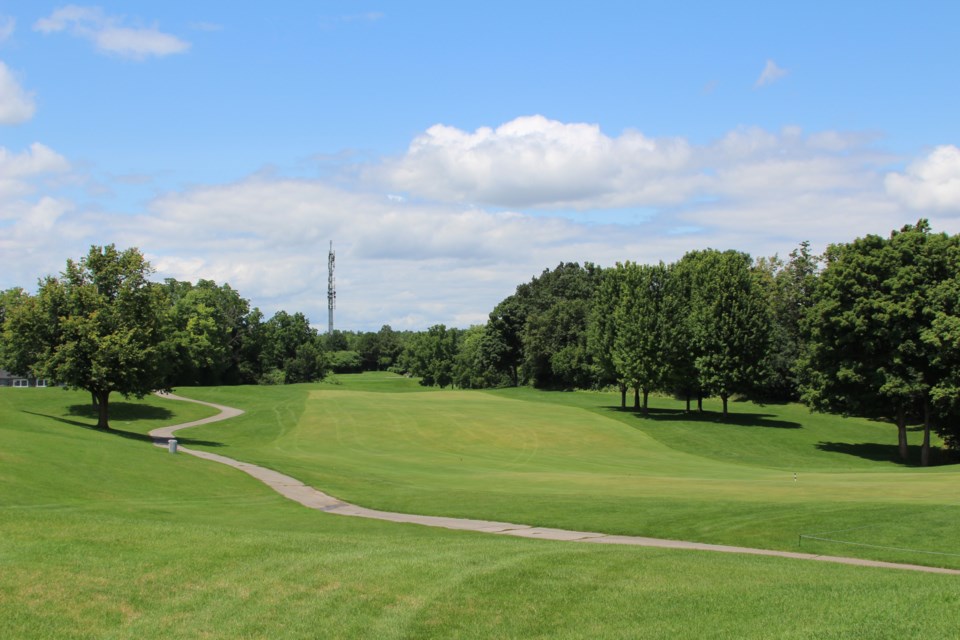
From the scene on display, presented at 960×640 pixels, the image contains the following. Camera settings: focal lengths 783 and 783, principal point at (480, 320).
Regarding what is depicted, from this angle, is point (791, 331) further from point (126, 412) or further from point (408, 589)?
point (408, 589)

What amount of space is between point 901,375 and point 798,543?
42.2 metres

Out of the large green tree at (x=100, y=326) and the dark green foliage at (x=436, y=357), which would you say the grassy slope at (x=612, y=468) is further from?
the dark green foliage at (x=436, y=357)

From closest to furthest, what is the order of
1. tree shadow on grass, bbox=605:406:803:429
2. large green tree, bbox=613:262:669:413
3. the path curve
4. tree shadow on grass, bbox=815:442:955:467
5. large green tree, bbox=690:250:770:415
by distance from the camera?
the path curve → tree shadow on grass, bbox=815:442:955:467 → tree shadow on grass, bbox=605:406:803:429 → large green tree, bbox=690:250:770:415 → large green tree, bbox=613:262:669:413

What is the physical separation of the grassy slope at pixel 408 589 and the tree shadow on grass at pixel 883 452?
48.1m

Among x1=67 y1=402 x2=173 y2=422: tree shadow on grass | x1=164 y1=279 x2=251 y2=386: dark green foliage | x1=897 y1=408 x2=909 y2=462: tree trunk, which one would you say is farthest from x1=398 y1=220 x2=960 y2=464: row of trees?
x1=164 y1=279 x2=251 y2=386: dark green foliage

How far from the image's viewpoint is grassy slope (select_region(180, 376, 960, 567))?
21672 mm

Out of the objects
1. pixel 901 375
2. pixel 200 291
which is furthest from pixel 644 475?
pixel 200 291

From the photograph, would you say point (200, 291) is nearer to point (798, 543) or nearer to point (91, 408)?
Result: point (91, 408)

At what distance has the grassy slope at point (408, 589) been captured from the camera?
1064cm

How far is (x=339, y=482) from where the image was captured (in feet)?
115

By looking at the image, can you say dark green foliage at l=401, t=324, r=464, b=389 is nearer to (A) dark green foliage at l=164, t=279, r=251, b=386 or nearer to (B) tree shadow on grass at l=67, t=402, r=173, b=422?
(A) dark green foliage at l=164, t=279, r=251, b=386

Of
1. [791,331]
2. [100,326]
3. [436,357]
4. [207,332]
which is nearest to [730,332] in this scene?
[791,331]

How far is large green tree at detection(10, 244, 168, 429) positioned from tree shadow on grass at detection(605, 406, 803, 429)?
44.7m

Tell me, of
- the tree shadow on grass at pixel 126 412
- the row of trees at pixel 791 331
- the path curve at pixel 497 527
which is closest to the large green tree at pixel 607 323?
the row of trees at pixel 791 331
